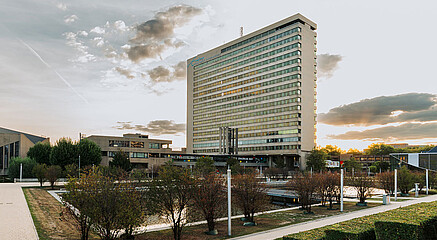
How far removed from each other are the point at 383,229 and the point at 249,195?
9.76 meters

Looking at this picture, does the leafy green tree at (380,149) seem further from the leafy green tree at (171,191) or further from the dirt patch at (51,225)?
the leafy green tree at (171,191)

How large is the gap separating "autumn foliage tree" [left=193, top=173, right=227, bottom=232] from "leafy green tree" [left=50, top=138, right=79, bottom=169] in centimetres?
5660

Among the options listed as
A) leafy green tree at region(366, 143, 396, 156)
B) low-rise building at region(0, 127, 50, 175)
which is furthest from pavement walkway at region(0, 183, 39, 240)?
leafy green tree at region(366, 143, 396, 156)

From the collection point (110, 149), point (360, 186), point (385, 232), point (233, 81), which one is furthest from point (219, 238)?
point (233, 81)

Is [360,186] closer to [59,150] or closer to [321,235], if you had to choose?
[321,235]

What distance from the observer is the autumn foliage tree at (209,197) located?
1638 cm

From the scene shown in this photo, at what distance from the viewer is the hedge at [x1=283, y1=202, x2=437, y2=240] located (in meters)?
10.2

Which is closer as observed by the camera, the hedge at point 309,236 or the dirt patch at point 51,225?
the hedge at point 309,236

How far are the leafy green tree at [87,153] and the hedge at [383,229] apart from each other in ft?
215

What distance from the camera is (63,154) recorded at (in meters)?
65.2

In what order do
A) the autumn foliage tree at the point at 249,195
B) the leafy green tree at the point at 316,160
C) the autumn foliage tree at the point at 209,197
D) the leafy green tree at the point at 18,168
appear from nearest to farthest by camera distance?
the autumn foliage tree at the point at 209,197 → the autumn foliage tree at the point at 249,195 → the leafy green tree at the point at 18,168 → the leafy green tree at the point at 316,160

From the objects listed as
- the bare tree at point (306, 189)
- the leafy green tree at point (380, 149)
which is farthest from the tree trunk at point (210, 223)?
the leafy green tree at point (380, 149)

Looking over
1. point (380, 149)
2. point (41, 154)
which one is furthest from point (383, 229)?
point (380, 149)

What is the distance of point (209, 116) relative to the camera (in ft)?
445
